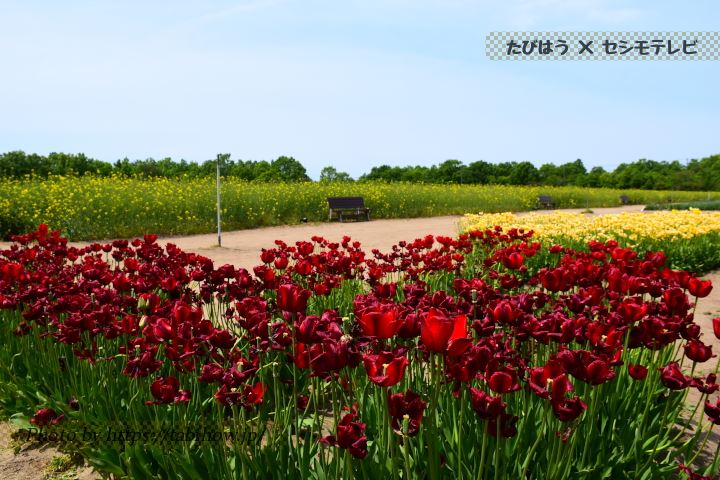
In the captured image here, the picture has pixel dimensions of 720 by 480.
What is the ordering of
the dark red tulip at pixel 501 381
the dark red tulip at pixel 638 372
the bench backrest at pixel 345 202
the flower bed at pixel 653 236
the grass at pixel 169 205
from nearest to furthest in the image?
the dark red tulip at pixel 501 381 → the dark red tulip at pixel 638 372 → the flower bed at pixel 653 236 → the grass at pixel 169 205 → the bench backrest at pixel 345 202

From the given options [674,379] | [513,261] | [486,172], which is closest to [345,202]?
[513,261]

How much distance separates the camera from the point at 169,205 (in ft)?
52.5

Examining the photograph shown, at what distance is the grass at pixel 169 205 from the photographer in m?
14.1

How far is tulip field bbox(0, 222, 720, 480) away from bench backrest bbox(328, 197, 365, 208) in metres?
16.2

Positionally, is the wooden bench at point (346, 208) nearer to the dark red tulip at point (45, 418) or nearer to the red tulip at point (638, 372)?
the dark red tulip at point (45, 418)

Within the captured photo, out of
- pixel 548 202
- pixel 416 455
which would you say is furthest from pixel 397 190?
pixel 416 455

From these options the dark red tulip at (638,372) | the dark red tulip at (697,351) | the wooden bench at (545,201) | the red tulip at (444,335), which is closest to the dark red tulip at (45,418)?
the red tulip at (444,335)

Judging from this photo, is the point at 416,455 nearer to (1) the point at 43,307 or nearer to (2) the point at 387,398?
(2) the point at 387,398

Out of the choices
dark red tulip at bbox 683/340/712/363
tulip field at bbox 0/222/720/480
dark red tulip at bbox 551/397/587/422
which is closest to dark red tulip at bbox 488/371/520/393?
tulip field at bbox 0/222/720/480

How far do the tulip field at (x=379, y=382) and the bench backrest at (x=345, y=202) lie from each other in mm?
16206

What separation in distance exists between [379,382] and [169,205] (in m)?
15.6

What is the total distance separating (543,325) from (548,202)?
31477 millimetres

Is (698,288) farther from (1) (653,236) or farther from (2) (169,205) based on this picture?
(2) (169,205)

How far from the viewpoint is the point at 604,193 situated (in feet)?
133
